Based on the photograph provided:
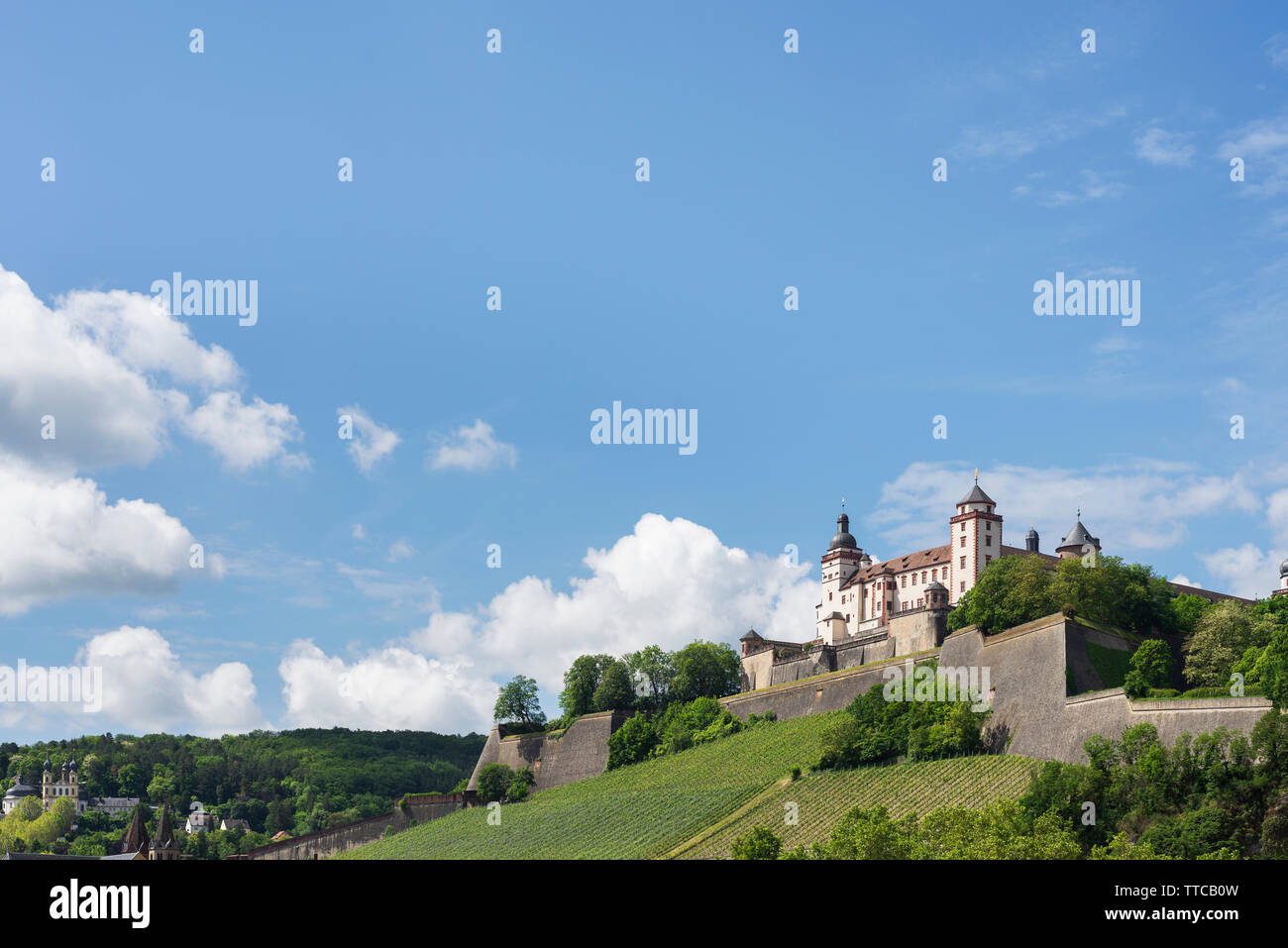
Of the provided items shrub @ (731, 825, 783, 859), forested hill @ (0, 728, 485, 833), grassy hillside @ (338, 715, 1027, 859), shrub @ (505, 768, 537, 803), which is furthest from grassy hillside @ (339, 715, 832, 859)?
forested hill @ (0, 728, 485, 833)

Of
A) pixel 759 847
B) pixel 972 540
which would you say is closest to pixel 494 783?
pixel 972 540

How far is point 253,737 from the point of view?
177 metres

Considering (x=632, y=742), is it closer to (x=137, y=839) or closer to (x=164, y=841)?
(x=164, y=841)

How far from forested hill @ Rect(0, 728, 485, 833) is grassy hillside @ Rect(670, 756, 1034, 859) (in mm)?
73213

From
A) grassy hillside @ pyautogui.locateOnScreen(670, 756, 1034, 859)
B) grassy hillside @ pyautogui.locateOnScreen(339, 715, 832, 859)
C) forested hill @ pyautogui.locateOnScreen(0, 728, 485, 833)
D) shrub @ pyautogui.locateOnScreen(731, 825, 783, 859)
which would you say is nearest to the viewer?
shrub @ pyautogui.locateOnScreen(731, 825, 783, 859)

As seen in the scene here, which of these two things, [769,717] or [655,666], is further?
[655,666]

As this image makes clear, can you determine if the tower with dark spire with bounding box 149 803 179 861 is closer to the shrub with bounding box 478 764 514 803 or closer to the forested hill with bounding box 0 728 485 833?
the shrub with bounding box 478 764 514 803

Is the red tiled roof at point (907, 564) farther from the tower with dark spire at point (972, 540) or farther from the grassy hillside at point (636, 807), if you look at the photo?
the grassy hillside at point (636, 807)

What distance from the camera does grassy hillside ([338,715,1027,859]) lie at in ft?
196
